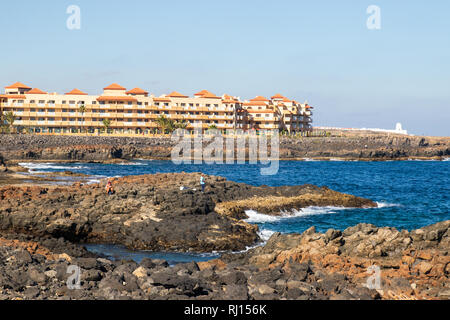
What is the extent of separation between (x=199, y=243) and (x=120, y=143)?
78705 mm

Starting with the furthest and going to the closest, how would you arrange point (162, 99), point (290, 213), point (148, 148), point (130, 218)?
point (162, 99) < point (148, 148) < point (290, 213) < point (130, 218)

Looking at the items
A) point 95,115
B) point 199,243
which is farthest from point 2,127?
point 199,243

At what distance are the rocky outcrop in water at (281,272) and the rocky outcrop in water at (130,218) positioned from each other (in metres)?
6.13

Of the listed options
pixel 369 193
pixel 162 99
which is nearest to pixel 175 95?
pixel 162 99

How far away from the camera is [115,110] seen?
116188mm

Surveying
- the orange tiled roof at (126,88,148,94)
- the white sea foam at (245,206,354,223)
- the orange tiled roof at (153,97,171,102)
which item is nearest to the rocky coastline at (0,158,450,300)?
the white sea foam at (245,206,354,223)

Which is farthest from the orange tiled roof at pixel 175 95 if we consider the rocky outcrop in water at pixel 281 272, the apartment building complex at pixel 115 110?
the rocky outcrop in water at pixel 281 272

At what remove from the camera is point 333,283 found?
1530cm

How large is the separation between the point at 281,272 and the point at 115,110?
104m

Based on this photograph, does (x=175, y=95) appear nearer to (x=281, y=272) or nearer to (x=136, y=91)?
(x=136, y=91)

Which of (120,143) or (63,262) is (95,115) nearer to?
(120,143)

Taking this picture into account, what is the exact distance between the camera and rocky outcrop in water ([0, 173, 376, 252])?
1016 inches

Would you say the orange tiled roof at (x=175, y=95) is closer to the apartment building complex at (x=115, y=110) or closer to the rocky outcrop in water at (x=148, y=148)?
the apartment building complex at (x=115, y=110)
